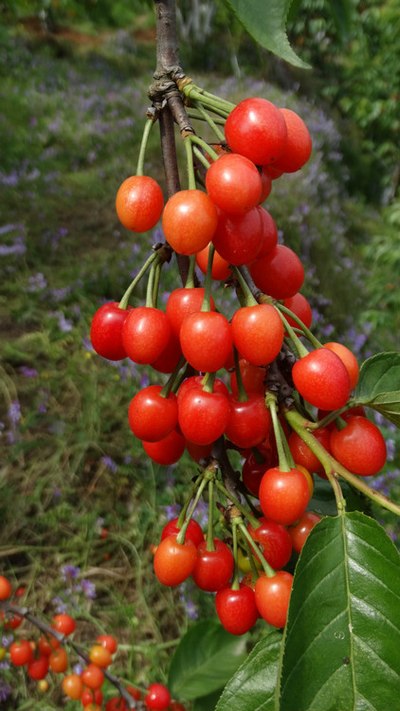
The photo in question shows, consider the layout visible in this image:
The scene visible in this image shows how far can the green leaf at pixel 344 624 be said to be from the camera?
467 mm

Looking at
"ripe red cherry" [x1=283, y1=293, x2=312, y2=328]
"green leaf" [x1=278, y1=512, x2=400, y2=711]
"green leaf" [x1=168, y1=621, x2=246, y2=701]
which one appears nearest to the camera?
"green leaf" [x1=278, y1=512, x2=400, y2=711]

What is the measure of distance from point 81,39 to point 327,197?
563 centimetres

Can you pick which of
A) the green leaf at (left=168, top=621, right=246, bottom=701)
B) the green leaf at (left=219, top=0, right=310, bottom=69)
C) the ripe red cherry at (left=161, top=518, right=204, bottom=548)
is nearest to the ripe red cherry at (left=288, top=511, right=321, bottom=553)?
the ripe red cherry at (left=161, top=518, right=204, bottom=548)

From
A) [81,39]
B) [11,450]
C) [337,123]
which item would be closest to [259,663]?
[11,450]

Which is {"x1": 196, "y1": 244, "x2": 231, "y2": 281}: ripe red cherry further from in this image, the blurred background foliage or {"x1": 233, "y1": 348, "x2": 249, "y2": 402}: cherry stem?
the blurred background foliage

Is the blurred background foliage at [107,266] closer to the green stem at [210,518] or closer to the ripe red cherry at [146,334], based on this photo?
the ripe red cherry at [146,334]

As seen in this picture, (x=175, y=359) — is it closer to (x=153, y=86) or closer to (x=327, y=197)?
(x=153, y=86)

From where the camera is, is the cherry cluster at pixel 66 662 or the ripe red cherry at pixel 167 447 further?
the cherry cluster at pixel 66 662

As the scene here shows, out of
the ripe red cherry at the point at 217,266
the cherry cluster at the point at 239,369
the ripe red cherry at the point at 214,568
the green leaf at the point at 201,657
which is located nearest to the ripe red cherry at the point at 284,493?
the cherry cluster at the point at 239,369

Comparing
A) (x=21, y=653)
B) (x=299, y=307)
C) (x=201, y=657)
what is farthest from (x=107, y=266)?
(x=299, y=307)

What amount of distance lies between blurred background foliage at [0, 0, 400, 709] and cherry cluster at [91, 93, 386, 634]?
0.99 ft

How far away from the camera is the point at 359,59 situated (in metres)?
8.02

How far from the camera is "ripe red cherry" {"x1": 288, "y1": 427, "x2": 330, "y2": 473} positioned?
57 centimetres

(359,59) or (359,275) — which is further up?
(359,59)
